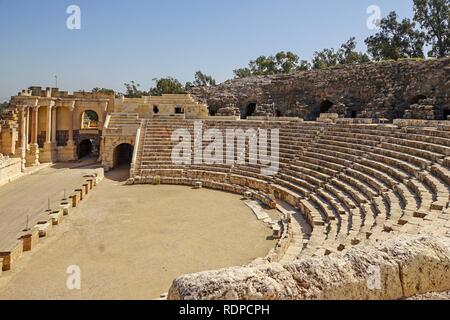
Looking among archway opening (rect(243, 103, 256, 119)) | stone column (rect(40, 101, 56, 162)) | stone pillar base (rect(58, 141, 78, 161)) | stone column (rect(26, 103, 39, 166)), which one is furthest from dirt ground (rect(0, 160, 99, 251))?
archway opening (rect(243, 103, 256, 119))

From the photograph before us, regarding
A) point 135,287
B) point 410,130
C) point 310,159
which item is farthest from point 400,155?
point 135,287

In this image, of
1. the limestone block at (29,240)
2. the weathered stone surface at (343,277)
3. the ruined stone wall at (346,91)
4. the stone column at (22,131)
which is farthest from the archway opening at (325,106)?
the weathered stone surface at (343,277)

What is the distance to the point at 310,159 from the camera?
1703cm

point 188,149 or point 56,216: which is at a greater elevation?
point 188,149

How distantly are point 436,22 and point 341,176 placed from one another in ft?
88.4

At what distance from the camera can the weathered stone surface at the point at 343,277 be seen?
320 cm

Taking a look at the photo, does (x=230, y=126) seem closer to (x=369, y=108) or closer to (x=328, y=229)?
(x=369, y=108)

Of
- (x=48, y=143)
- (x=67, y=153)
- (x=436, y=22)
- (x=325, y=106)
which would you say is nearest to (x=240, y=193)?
(x=325, y=106)

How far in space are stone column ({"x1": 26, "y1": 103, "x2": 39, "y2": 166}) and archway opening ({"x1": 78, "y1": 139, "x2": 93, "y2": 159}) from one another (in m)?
3.62

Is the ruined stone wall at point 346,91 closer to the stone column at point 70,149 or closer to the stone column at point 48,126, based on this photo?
the stone column at point 70,149

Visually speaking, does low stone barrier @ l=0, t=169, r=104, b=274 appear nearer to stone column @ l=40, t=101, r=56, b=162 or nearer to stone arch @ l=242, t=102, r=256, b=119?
stone column @ l=40, t=101, r=56, b=162

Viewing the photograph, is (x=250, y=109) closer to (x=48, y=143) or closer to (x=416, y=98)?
(x=416, y=98)

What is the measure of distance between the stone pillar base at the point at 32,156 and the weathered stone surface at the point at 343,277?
2435 centimetres
